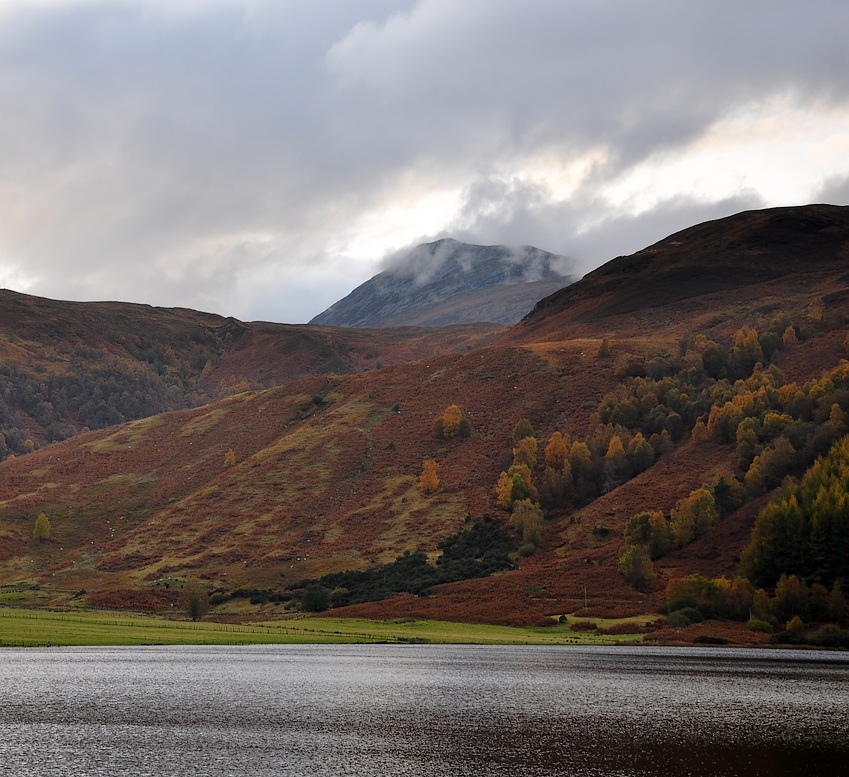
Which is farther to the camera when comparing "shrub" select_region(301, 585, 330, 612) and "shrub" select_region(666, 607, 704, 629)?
"shrub" select_region(301, 585, 330, 612)

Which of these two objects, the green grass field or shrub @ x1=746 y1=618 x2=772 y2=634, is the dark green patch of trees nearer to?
the green grass field

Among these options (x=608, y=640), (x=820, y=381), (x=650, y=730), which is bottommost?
(x=608, y=640)

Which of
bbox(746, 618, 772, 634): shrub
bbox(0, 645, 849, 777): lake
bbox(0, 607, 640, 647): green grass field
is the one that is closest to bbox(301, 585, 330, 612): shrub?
bbox(0, 607, 640, 647): green grass field

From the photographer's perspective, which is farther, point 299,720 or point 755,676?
point 755,676

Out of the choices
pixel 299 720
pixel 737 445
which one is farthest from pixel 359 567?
pixel 299 720

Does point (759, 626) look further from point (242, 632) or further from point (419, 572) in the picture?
point (242, 632)

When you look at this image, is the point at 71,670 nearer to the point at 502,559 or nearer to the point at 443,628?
the point at 443,628

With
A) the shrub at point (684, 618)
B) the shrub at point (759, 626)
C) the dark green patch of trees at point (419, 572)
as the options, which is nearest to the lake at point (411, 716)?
the shrub at point (759, 626)
